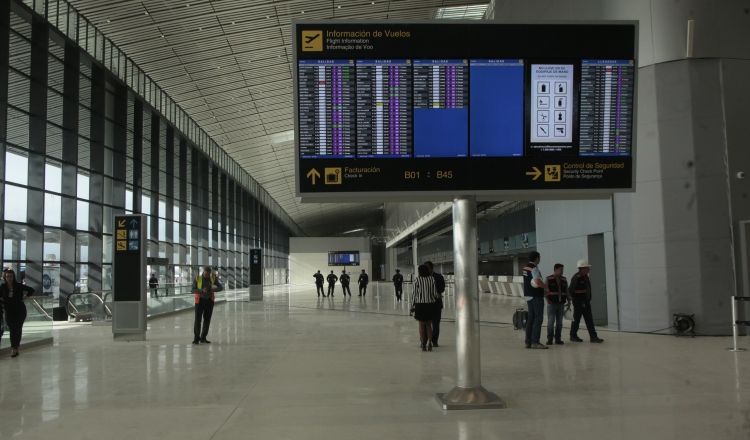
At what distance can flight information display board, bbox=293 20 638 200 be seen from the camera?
622 cm

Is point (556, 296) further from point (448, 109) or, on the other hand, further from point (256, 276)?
point (256, 276)

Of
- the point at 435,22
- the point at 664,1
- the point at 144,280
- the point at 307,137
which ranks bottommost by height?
the point at 144,280

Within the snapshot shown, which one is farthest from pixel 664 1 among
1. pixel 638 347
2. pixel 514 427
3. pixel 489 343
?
pixel 514 427

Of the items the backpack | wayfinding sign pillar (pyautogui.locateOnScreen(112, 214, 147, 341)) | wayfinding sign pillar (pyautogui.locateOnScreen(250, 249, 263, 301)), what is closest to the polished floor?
the backpack

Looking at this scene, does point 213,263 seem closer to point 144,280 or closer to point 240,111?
point 240,111

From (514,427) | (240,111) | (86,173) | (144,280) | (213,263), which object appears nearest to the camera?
(514,427)

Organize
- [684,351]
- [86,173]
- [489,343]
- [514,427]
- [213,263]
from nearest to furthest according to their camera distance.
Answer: [514,427] < [684,351] < [489,343] < [86,173] < [213,263]

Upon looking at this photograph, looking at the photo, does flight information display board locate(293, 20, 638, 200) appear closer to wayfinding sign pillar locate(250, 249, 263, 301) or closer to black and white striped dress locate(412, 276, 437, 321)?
black and white striped dress locate(412, 276, 437, 321)

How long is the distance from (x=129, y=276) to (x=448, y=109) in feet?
35.9

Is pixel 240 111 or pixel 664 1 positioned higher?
pixel 240 111

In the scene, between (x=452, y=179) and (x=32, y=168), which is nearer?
(x=452, y=179)

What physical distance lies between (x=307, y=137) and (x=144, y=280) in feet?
33.0

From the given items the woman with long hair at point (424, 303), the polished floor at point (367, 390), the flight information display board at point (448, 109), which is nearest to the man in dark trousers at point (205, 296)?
the polished floor at point (367, 390)

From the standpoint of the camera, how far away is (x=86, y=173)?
76.9ft
